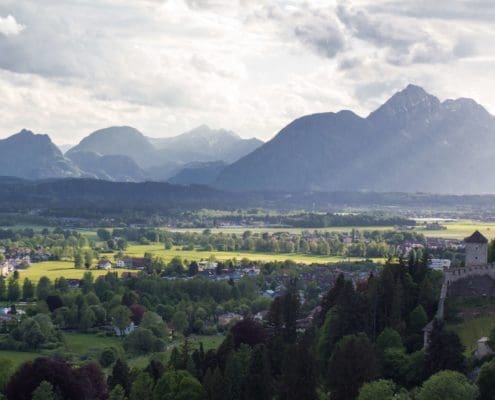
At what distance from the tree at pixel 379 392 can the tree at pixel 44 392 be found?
1839 centimetres

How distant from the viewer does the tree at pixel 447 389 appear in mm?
42594

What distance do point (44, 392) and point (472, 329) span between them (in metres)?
26.4

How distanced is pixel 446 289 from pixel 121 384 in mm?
22995

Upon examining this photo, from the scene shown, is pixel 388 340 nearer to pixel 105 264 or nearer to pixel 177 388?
pixel 177 388

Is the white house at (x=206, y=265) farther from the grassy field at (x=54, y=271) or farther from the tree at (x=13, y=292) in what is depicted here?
the tree at (x=13, y=292)

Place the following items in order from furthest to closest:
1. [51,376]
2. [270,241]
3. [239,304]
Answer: [270,241] → [239,304] → [51,376]

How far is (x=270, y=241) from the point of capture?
173 metres

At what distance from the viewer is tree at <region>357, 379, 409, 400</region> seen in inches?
1759

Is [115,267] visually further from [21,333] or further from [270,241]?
[21,333]

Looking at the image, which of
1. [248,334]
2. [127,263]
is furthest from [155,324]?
[127,263]

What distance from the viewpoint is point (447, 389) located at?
140 ft

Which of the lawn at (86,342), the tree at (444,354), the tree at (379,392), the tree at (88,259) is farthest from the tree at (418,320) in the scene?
the tree at (88,259)

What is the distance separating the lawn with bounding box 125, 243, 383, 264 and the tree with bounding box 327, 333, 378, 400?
92.3 metres

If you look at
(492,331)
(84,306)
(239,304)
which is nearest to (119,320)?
(84,306)
